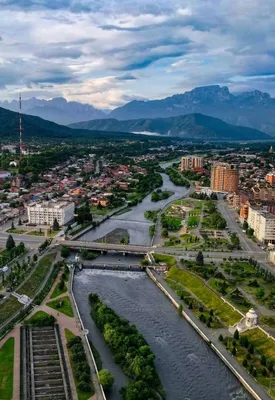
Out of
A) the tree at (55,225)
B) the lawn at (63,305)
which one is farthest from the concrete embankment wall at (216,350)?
the tree at (55,225)

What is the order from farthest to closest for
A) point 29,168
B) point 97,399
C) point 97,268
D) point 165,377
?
point 29,168 < point 97,268 < point 165,377 < point 97,399

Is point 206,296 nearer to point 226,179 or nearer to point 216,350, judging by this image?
point 216,350

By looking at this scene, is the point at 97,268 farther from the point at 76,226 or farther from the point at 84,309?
the point at 76,226

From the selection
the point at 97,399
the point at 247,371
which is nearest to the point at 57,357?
the point at 97,399

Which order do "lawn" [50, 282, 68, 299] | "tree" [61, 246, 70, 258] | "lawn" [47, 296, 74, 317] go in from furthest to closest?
"tree" [61, 246, 70, 258], "lawn" [50, 282, 68, 299], "lawn" [47, 296, 74, 317]

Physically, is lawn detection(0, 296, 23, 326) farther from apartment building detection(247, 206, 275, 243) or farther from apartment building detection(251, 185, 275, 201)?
apartment building detection(251, 185, 275, 201)

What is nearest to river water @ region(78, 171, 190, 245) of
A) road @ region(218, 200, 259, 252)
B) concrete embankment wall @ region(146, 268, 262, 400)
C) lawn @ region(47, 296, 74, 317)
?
road @ region(218, 200, 259, 252)
